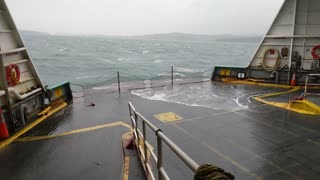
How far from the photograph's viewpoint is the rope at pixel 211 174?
1913mm

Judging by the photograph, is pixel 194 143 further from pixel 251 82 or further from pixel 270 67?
pixel 270 67

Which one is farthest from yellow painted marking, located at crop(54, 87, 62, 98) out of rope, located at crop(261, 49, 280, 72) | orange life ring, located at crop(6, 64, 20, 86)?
rope, located at crop(261, 49, 280, 72)

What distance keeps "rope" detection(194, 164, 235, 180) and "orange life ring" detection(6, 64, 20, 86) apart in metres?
8.07

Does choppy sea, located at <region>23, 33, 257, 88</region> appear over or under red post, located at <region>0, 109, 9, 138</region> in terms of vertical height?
Result: under

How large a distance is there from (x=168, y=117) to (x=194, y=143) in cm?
255

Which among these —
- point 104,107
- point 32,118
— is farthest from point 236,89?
point 32,118

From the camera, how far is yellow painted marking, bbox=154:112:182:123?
921 centimetres

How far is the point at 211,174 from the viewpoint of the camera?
6.52 feet

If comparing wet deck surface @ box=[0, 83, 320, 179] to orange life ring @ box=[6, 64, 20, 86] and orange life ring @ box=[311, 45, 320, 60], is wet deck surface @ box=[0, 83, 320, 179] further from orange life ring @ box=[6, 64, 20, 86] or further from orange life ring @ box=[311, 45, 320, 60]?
orange life ring @ box=[311, 45, 320, 60]

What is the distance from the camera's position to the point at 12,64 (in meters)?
8.39

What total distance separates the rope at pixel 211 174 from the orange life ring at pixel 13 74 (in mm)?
8074

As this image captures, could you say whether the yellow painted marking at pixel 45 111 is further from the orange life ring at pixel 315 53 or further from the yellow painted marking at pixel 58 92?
the orange life ring at pixel 315 53

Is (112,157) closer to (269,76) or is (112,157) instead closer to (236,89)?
(236,89)

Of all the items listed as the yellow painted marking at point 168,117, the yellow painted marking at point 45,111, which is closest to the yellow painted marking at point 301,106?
the yellow painted marking at point 168,117
